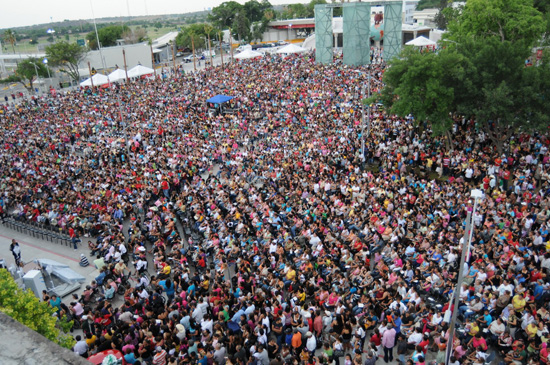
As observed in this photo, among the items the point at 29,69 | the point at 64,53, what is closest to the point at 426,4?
the point at 64,53

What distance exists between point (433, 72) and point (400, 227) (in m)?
9.79

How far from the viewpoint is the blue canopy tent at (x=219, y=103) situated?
114ft

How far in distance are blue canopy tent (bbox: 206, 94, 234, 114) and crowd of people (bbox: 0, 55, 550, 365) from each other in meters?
1.96

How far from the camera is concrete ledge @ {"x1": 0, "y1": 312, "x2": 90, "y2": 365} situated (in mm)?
5516

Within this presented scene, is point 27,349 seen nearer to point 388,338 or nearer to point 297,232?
point 388,338

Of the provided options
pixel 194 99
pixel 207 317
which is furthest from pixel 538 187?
pixel 194 99

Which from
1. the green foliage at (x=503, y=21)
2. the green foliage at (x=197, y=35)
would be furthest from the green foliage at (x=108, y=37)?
the green foliage at (x=503, y=21)

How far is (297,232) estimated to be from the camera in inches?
635

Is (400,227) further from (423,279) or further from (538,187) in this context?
(538,187)

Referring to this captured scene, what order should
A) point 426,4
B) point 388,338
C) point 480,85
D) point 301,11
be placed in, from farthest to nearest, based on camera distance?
point 426,4, point 301,11, point 480,85, point 388,338

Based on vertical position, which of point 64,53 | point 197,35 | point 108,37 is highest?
point 108,37

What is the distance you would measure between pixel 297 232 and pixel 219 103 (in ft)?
73.9

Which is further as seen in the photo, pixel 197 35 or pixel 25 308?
pixel 197 35

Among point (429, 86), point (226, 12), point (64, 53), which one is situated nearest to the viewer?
point (429, 86)
